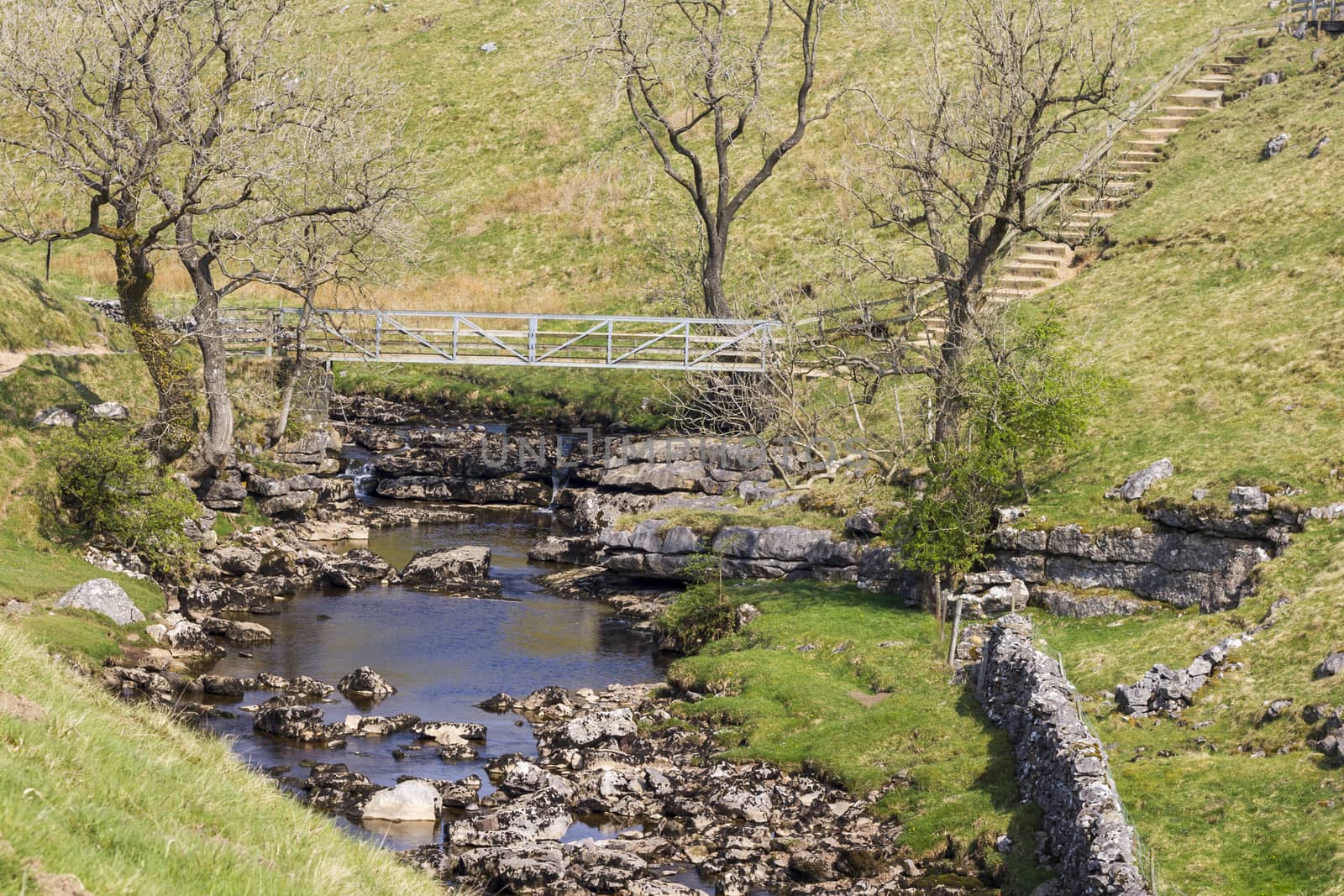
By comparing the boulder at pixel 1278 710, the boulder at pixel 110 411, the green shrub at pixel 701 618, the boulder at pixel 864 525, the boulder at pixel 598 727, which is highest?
the boulder at pixel 110 411

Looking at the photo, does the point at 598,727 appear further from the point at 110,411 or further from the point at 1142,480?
the point at 110,411

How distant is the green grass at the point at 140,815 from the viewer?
10359 millimetres

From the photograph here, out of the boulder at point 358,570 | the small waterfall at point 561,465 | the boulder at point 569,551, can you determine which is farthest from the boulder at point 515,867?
the small waterfall at point 561,465

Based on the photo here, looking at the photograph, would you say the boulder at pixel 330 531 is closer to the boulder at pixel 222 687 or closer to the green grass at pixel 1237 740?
the boulder at pixel 222 687

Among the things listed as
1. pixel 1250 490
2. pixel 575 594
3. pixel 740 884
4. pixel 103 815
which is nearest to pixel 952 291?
pixel 1250 490

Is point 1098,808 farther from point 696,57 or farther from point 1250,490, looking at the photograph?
point 696,57

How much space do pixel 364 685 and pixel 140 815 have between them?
18.4m

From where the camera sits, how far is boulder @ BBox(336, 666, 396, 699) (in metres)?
30.5

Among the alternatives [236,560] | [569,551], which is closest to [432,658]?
[236,560]

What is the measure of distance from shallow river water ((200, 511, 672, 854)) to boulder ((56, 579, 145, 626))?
2558 millimetres

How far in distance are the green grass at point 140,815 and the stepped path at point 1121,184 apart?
3350 cm

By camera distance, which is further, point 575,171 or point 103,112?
point 575,171

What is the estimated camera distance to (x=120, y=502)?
36.6m

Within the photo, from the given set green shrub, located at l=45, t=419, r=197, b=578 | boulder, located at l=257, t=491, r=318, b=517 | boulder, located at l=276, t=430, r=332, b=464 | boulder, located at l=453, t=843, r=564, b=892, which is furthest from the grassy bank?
boulder, located at l=276, t=430, r=332, b=464
